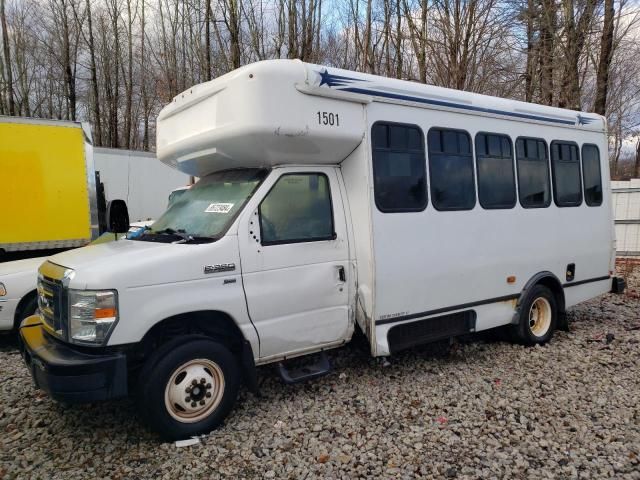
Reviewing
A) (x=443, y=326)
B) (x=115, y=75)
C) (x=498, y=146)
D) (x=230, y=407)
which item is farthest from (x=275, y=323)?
(x=115, y=75)

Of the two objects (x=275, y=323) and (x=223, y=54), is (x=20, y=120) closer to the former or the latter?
(x=275, y=323)

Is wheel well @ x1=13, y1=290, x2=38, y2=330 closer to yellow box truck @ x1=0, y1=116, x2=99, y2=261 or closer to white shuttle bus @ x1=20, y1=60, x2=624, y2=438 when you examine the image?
white shuttle bus @ x1=20, y1=60, x2=624, y2=438

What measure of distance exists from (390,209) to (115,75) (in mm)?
24889

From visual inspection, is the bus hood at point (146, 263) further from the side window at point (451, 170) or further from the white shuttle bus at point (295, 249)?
the side window at point (451, 170)

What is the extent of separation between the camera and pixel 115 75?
83.7 ft

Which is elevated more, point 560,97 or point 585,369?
point 560,97

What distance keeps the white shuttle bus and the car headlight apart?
0.01 meters

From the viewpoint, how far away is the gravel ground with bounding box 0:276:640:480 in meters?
3.64

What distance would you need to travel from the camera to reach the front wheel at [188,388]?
378 cm

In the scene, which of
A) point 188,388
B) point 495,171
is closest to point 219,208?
point 188,388

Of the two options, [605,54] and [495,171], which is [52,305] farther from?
[605,54]

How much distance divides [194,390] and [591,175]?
6.15m

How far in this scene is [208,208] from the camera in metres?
4.53

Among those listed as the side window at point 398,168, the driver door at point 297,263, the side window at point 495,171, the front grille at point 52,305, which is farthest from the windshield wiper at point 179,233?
the side window at point 495,171
